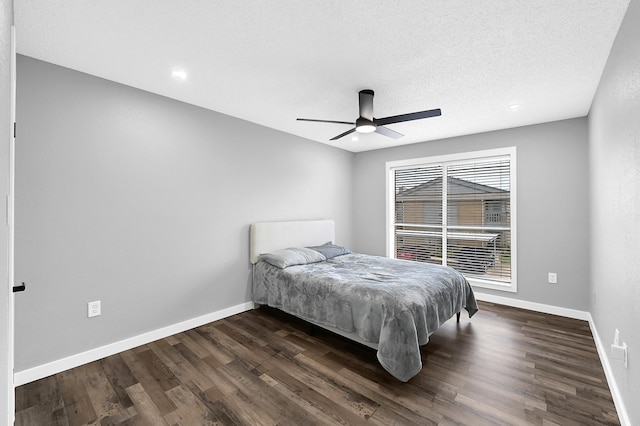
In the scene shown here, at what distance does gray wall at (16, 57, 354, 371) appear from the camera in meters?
2.26

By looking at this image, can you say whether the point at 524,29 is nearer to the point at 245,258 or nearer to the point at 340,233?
the point at 245,258

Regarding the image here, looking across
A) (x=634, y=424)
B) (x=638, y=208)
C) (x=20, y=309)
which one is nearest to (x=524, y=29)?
(x=638, y=208)

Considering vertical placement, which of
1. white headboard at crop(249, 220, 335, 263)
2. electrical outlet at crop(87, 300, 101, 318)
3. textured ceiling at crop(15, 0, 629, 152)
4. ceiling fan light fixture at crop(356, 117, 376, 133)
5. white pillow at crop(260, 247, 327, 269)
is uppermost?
textured ceiling at crop(15, 0, 629, 152)

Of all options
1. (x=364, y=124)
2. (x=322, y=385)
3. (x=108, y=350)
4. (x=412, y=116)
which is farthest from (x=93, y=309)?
(x=412, y=116)

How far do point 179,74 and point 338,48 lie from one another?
1.42 metres

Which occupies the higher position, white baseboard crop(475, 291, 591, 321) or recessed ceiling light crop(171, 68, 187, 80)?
recessed ceiling light crop(171, 68, 187, 80)

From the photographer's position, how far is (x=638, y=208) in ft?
4.88

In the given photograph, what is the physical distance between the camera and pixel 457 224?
4539 mm

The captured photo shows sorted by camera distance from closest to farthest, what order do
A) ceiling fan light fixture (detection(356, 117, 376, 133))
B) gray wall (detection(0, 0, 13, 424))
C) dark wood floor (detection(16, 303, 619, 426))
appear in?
gray wall (detection(0, 0, 13, 424)) → dark wood floor (detection(16, 303, 619, 426)) → ceiling fan light fixture (detection(356, 117, 376, 133))

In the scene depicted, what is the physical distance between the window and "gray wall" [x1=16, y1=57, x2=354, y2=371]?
255cm

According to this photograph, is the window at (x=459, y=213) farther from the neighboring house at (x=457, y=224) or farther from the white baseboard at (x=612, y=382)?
the white baseboard at (x=612, y=382)

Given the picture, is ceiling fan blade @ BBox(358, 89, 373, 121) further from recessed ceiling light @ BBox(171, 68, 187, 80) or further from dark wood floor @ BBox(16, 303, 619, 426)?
dark wood floor @ BBox(16, 303, 619, 426)

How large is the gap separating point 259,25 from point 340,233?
12.8ft

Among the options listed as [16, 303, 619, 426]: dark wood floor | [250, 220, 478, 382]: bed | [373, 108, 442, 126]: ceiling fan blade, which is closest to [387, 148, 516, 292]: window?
[250, 220, 478, 382]: bed
